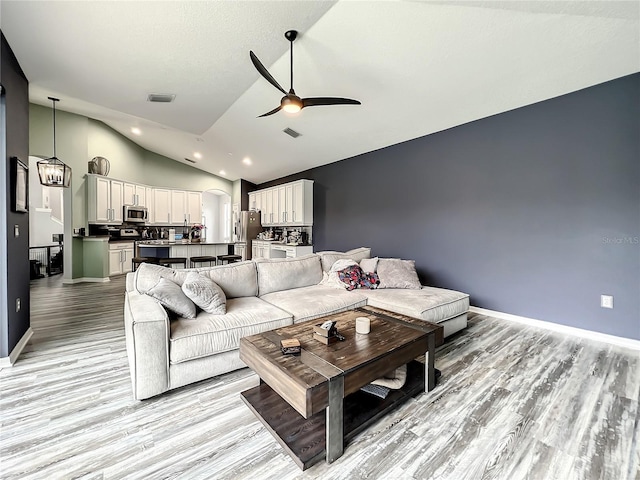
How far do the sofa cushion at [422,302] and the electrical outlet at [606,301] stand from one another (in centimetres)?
141

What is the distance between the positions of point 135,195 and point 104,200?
1026mm

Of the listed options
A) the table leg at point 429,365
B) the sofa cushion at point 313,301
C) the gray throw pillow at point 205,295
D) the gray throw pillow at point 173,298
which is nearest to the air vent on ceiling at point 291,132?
the sofa cushion at point 313,301

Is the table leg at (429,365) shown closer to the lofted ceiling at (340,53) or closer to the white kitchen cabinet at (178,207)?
the lofted ceiling at (340,53)

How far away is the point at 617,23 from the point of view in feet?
7.63

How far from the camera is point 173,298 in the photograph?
223cm

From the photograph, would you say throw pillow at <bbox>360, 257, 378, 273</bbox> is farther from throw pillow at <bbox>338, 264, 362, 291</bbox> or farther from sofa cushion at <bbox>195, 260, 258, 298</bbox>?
sofa cushion at <bbox>195, 260, 258, 298</bbox>

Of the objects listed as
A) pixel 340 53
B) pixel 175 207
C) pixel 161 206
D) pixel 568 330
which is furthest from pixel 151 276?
pixel 175 207

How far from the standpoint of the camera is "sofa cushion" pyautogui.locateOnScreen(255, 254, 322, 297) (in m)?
3.28

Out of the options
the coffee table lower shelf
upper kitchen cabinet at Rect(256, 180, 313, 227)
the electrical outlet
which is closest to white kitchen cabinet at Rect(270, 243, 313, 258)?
upper kitchen cabinet at Rect(256, 180, 313, 227)

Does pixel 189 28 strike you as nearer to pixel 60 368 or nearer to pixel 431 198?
pixel 60 368

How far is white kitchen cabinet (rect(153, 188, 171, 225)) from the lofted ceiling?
3.77 metres

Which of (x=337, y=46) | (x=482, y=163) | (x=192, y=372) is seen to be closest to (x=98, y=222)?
(x=192, y=372)

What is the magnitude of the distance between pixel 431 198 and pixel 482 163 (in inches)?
34.7

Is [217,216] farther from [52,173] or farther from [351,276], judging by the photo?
[351,276]
